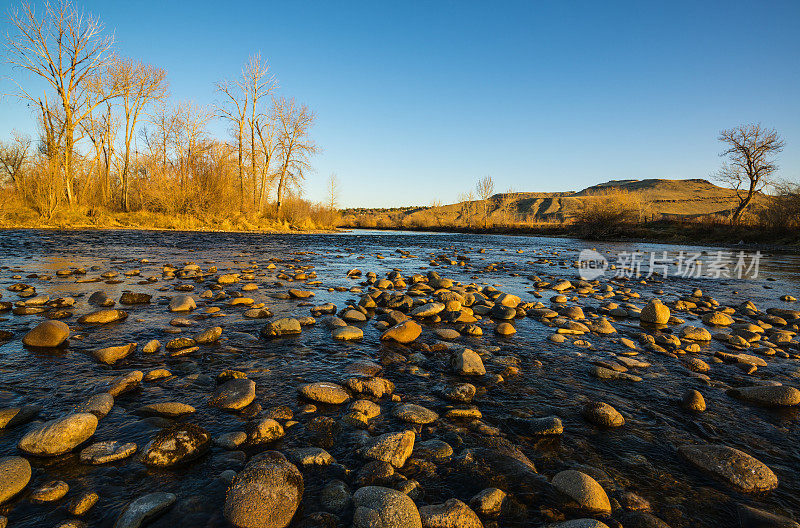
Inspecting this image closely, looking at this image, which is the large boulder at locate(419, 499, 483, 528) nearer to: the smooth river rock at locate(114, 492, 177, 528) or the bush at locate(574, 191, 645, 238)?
the smooth river rock at locate(114, 492, 177, 528)

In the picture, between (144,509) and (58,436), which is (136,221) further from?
(144,509)

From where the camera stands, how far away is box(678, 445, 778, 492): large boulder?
2129mm

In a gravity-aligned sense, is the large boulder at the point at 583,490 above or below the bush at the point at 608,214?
below

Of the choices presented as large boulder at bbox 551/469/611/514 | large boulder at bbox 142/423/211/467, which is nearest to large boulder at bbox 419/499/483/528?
Result: large boulder at bbox 551/469/611/514

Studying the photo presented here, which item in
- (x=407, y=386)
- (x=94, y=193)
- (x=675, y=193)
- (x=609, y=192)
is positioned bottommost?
(x=407, y=386)

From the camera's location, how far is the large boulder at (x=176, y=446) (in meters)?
2.05

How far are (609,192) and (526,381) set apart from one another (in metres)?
42.5

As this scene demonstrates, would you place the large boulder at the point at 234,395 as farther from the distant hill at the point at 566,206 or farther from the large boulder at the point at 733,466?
the distant hill at the point at 566,206

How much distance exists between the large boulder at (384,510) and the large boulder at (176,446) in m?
1.11

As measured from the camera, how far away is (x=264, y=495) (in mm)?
1777

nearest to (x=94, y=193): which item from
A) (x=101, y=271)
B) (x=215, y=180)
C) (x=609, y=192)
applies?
(x=215, y=180)

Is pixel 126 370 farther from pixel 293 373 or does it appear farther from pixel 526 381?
pixel 526 381

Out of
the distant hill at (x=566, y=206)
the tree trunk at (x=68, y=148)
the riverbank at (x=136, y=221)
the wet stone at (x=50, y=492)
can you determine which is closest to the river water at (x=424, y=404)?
the wet stone at (x=50, y=492)

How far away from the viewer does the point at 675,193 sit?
4670 inches
